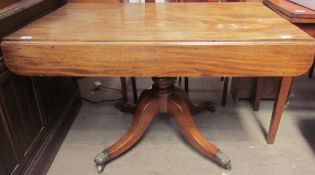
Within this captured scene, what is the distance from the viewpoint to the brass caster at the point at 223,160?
1.32 m

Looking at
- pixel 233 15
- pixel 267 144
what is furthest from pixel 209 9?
pixel 267 144

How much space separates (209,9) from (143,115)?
2.25 feet

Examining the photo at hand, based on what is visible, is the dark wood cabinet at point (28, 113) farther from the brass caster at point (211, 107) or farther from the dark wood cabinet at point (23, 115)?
the brass caster at point (211, 107)

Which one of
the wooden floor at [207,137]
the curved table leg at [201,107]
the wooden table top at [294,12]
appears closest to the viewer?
the wooden table top at [294,12]

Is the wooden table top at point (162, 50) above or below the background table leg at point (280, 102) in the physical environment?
above

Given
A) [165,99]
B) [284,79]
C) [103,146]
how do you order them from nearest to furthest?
[284,79]
[165,99]
[103,146]

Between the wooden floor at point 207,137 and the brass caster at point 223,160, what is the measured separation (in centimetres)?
3

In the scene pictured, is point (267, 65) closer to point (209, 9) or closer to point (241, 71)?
point (241, 71)

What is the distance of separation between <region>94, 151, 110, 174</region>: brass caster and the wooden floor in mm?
32

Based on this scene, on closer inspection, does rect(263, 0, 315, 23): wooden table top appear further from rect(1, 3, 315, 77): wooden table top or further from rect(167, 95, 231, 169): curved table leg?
rect(167, 95, 231, 169): curved table leg

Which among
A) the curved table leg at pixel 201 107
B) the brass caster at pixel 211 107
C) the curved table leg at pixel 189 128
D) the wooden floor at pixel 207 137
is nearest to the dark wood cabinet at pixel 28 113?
the wooden floor at pixel 207 137

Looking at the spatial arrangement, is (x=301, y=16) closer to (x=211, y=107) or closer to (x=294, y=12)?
(x=294, y=12)

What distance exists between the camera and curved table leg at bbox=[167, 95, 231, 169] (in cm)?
136

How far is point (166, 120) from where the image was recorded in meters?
1.75
